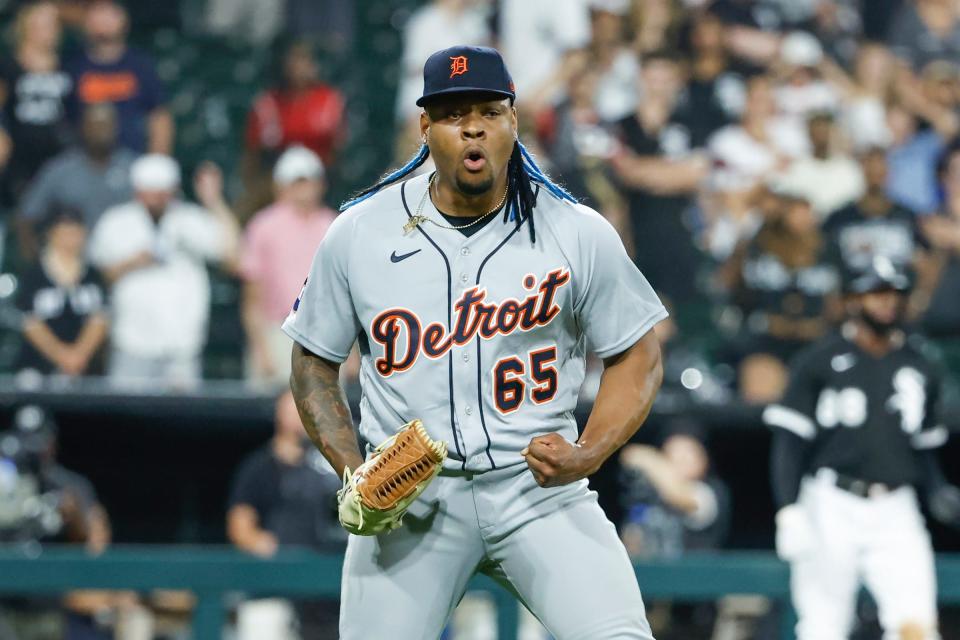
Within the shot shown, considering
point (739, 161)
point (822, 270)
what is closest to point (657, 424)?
point (822, 270)

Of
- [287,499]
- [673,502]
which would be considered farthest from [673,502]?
[287,499]

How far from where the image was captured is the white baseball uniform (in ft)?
11.2

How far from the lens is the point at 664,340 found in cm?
819

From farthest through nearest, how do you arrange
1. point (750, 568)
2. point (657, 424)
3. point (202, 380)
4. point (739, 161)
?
point (739, 161) → point (202, 380) → point (657, 424) → point (750, 568)

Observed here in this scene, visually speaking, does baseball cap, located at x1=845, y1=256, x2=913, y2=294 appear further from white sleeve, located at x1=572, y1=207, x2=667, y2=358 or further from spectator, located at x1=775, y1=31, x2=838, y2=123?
spectator, located at x1=775, y1=31, x2=838, y2=123

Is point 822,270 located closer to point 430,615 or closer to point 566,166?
point 566,166

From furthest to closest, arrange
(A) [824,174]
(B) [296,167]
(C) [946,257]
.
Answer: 1. (A) [824,174]
2. (C) [946,257]
3. (B) [296,167]

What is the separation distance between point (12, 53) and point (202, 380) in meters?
2.58

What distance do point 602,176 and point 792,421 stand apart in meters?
2.74

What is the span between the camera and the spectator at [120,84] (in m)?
8.93

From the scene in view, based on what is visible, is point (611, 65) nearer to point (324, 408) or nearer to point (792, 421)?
point (792, 421)

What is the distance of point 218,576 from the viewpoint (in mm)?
5359

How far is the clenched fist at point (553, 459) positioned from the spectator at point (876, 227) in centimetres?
540

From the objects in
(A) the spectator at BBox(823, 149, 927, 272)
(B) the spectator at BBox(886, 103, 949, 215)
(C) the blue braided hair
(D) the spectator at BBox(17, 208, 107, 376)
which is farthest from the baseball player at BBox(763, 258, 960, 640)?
(D) the spectator at BBox(17, 208, 107, 376)
